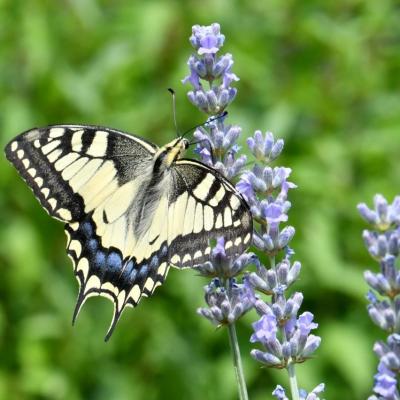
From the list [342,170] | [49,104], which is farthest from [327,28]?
[49,104]

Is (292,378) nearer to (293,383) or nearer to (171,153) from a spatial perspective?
(293,383)

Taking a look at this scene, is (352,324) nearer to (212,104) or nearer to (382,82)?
(382,82)

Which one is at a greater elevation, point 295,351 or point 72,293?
point 72,293

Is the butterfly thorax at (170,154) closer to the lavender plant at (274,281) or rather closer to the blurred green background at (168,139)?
the lavender plant at (274,281)

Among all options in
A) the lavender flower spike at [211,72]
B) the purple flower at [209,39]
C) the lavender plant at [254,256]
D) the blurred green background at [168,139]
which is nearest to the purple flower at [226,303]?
the lavender plant at [254,256]

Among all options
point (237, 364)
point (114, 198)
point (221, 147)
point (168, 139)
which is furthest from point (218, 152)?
point (168, 139)

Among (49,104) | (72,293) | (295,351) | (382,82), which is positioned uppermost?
(382,82)

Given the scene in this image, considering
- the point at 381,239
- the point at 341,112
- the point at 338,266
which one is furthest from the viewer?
the point at 341,112
